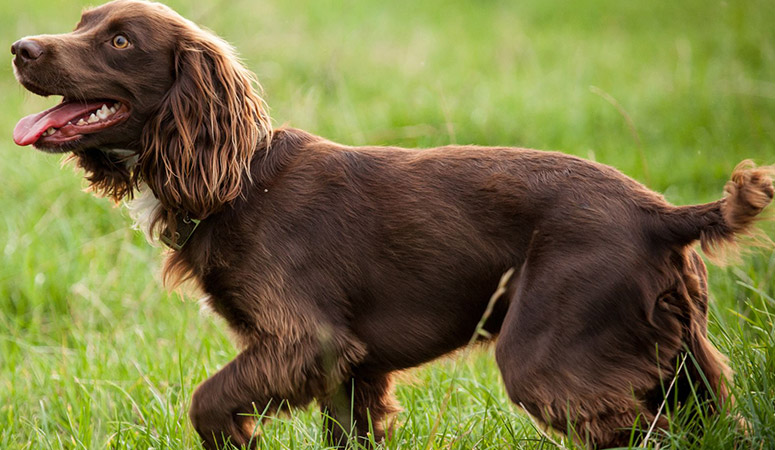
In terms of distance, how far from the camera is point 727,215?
2.41m

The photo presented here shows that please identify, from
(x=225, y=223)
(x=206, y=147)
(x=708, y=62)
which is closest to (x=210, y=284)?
(x=225, y=223)

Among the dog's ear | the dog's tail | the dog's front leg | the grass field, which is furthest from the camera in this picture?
the grass field

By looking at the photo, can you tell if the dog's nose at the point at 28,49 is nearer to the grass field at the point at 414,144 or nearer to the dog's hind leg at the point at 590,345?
the grass field at the point at 414,144

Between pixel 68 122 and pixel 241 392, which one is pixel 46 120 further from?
pixel 241 392

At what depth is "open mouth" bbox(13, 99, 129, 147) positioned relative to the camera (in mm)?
2754

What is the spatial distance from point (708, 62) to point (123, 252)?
6.04 m

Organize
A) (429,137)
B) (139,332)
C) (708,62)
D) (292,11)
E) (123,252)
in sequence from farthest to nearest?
(292,11) < (708,62) < (429,137) < (123,252) < (139,332)

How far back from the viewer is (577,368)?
2.47 m

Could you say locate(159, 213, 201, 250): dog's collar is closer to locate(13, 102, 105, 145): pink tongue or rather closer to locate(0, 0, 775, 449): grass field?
locate(13, 102, 105, 145): pink tongue

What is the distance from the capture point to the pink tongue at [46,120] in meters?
2.74

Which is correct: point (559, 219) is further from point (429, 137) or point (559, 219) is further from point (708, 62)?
point (708, 62)

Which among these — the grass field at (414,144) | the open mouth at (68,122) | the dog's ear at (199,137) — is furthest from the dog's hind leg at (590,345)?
the open mouth at (68,122)

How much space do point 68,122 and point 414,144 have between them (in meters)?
3.07

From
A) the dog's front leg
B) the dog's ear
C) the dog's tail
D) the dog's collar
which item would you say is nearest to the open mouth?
the dog's ear
